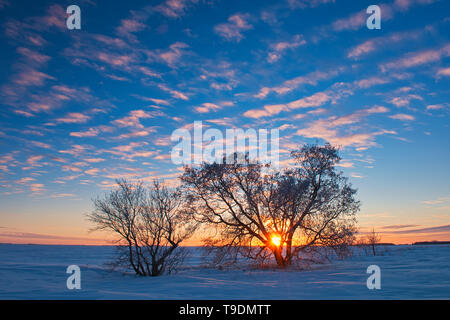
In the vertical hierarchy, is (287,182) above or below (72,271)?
above

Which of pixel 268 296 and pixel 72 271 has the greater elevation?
pixel 268 296

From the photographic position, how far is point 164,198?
85.3 feet

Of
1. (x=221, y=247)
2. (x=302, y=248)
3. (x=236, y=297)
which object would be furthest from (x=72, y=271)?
(x=236, y=297)

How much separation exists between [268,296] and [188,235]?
14685mm

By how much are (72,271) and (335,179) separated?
23856 mm

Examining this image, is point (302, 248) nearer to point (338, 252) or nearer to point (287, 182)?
point (338, 252)
